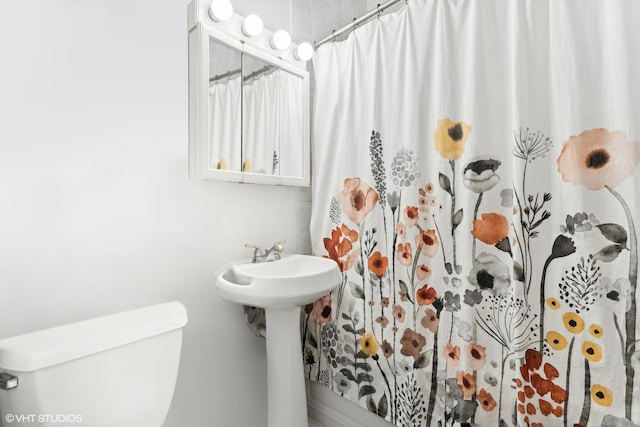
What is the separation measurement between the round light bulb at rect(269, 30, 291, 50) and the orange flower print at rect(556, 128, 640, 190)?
4.06 feet

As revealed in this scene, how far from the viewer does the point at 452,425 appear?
3.88 ft

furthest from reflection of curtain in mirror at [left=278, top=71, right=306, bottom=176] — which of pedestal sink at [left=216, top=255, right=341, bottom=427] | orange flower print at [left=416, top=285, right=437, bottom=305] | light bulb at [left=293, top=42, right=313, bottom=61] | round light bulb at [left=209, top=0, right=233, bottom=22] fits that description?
orange flower print at [left=416, top=285, right=437, bottom=305]

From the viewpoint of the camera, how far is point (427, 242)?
1263 mm

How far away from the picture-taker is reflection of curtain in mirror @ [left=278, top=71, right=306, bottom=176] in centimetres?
161

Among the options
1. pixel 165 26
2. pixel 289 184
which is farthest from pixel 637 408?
pixel 165 26

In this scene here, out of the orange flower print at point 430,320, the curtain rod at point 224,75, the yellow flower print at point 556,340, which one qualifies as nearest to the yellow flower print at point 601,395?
the yellow flower print at point 556,340

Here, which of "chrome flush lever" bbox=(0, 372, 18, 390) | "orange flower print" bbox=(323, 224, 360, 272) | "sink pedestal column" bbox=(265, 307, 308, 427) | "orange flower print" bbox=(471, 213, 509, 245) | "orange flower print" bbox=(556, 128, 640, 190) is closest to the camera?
"chrome flush lever" bbox=(0, 372, 18, 390)

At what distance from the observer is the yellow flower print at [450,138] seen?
1167 mm

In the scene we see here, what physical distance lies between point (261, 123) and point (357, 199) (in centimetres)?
59

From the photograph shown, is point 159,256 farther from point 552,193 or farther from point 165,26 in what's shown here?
point 552,193

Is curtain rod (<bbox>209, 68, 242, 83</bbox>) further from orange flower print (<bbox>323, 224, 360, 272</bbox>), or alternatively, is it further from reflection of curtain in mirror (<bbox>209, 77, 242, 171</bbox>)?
Answer: orange flower print (<bbox>323, 224, 360, 272</bbox>)

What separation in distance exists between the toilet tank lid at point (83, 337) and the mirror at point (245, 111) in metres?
0.55

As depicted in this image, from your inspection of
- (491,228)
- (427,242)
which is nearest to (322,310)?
(427,242)

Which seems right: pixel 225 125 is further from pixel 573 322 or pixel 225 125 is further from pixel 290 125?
pixel 573 322
